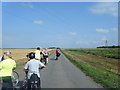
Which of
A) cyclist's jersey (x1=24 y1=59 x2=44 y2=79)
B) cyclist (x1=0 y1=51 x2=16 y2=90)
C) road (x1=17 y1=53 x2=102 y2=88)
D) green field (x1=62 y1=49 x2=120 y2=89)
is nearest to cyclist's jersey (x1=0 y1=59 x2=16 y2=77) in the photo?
cyclist (x1=0 y1=51 x2=16 y2=90)

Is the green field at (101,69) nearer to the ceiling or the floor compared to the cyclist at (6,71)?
nearer to the floor

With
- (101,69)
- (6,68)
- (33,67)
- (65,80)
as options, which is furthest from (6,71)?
(101,69)

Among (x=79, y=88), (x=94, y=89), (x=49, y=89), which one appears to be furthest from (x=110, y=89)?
(x=49, y=89)

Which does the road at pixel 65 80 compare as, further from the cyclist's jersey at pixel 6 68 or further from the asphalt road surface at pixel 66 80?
the cyclist's jersey at pixel 6 68

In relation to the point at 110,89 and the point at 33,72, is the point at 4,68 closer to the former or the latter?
the point at 33,72

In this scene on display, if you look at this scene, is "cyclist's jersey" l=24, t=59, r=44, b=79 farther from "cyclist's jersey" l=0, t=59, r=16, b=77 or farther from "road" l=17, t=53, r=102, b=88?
"road" l=17, t=53, r=102, b=88

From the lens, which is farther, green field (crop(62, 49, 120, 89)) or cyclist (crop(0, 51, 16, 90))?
green field (crop(62, 49, 120, 89))

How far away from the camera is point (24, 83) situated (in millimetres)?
7527

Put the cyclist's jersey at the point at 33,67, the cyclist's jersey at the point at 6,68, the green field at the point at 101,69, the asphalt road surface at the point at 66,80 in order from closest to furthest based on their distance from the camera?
the cyclist's jersey at the point at 6,68 < the cyclist's jersey at the point at 33,67 < the asphalt road surface at the point at 66,80 < the green field at the point at 101,69

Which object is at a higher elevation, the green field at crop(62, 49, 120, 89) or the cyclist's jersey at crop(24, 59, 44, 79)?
the cyclist's jersey at crop(24, 59, 44, 79)

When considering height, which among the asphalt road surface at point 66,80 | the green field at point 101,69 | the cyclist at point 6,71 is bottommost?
the green field at point 101,69

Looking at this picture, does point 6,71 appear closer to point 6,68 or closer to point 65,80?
point 6,68

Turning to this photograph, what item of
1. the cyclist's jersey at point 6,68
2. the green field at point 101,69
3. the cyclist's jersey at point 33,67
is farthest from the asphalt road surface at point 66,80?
the cyclist's jersey at point 6,68

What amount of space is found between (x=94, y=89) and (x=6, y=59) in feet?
14.1
